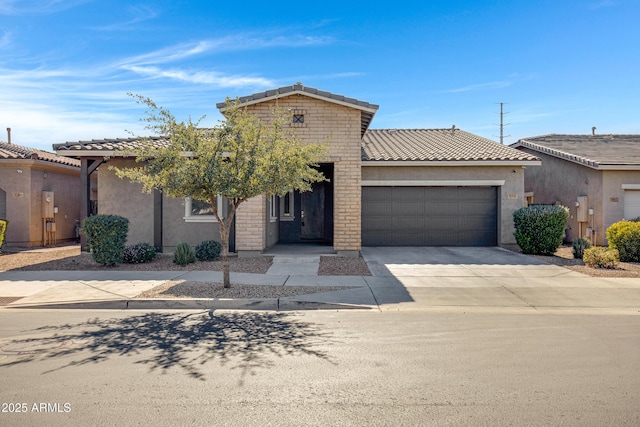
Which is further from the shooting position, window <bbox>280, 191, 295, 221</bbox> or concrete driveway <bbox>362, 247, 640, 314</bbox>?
window <bbox>280, 191, 295, 221</bbox>

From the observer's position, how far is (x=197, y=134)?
9.53 metres

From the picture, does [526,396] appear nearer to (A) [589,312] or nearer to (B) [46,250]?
(A) [589,312]

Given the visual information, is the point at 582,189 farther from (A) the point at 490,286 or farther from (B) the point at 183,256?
(B) the point at 183,256

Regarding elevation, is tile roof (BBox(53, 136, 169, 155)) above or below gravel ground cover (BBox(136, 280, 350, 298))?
above

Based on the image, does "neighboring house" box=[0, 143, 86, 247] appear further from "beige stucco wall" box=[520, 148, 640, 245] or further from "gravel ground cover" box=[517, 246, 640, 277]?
"beige stucco wall" box=[520, 148, 640, 245]

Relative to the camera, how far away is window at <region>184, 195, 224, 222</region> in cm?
1569

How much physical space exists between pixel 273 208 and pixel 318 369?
13.0 meters

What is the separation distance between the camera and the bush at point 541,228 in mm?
15508

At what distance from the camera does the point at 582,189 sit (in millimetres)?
19609

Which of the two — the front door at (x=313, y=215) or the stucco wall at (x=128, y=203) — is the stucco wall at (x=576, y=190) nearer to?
the front door at (x=313, y=215)

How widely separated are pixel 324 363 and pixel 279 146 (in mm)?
5091

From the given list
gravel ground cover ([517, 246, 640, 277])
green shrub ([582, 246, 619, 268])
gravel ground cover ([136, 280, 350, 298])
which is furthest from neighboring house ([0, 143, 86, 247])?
green shrub ([582, 246, 619, 268])

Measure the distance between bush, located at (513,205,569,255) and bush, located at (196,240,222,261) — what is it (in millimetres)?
9658

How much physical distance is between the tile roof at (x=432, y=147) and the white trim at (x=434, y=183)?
2.65ft
